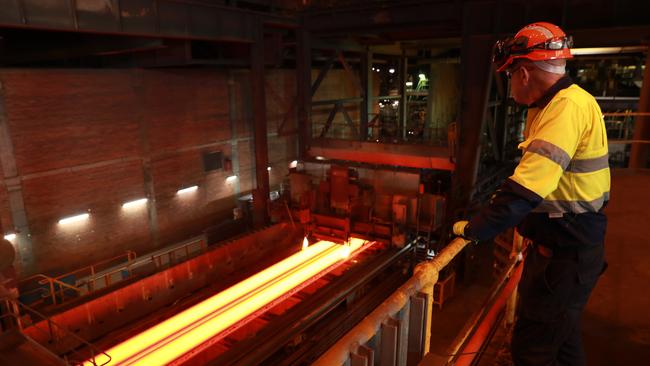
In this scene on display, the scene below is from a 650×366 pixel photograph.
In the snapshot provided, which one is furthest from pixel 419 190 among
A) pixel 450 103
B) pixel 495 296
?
pixel 450 103

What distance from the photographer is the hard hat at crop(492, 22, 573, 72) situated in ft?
7.42

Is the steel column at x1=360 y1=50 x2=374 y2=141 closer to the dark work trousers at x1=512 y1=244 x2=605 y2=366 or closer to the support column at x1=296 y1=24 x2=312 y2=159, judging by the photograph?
the support column at x1=296 y1=24 x2=312 y2=159

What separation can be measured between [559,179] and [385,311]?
1.10m

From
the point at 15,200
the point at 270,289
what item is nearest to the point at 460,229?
the point at 270,289

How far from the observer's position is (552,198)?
2.31 meters

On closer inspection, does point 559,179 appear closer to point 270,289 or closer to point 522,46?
point 522,46

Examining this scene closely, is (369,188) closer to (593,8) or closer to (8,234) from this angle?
(593,8)

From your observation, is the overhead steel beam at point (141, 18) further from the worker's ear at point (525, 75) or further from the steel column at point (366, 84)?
the worker's ear at point (525, 75)

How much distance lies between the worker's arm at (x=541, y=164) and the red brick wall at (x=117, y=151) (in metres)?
11.8

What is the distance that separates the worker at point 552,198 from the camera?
207 cm

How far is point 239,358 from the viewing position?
239 inches

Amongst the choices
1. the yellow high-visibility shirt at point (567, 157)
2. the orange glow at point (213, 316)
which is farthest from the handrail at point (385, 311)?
the orange glow at point (213, 316)

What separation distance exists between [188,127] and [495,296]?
13179 mm

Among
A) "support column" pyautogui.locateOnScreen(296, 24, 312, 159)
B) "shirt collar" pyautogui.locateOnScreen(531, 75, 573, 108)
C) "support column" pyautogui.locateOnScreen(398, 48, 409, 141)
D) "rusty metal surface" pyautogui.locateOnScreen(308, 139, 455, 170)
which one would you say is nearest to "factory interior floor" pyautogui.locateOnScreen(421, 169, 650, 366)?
"shirt collar" pyautogui.locateOnScreen(531, 75, 573, 108)
